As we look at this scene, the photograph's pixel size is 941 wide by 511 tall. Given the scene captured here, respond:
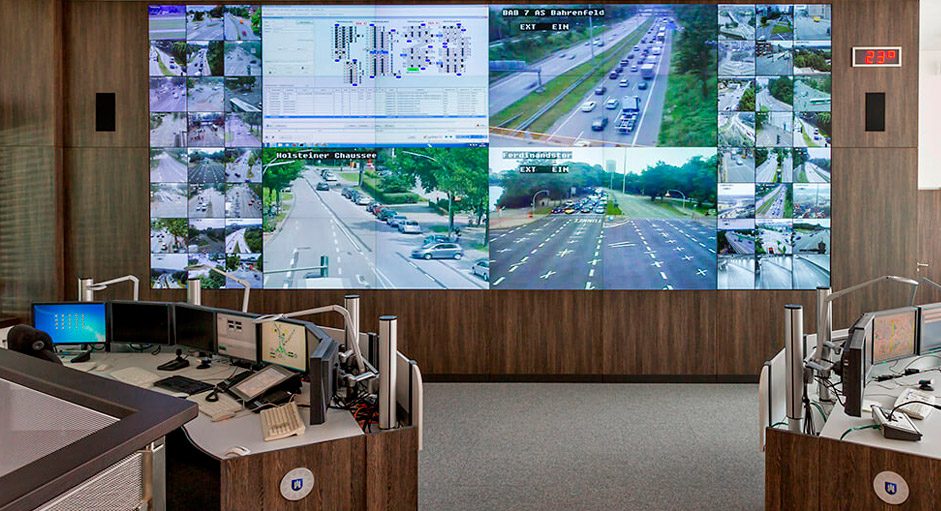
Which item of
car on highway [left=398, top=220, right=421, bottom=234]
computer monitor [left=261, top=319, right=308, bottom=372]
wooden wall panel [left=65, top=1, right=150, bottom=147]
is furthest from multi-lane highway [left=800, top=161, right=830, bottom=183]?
wooden wall panel [left=65, top=1, right=150, bottom=147]

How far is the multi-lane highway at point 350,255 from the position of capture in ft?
17.4

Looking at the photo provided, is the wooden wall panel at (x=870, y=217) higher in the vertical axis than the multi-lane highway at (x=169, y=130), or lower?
lower

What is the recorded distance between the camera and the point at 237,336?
11.1 feet

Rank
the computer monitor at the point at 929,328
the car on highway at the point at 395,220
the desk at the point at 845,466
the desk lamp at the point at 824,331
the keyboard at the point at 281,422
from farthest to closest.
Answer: the car on highway at the point at 395,220, the computer monitor at the point at 929,328, the desk lamp at the point at 824,331, the keyboard at the point at 281,422, the desk at the point at 845,466

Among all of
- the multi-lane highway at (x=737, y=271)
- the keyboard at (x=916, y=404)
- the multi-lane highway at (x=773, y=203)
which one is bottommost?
A: the keyboard at (x=916, y=404)

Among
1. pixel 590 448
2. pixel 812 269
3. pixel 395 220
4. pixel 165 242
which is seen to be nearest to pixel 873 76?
pixel 812 269

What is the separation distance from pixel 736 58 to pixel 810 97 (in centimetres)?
73

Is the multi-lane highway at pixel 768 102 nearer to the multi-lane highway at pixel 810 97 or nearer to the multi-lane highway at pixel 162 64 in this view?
the multi-lane highway at pixel 810 97

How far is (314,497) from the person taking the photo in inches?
90.4

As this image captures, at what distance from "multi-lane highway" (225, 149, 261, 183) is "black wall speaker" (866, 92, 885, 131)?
540cm

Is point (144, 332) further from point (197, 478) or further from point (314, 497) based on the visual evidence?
point (314, 497)

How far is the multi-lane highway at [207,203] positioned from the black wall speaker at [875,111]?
5769 millimetres

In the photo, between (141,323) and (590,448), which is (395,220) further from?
(590,448)

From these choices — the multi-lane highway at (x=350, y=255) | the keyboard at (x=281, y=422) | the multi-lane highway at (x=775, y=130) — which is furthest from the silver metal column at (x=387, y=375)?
the multi-lane highway at (x=775, y=130)
